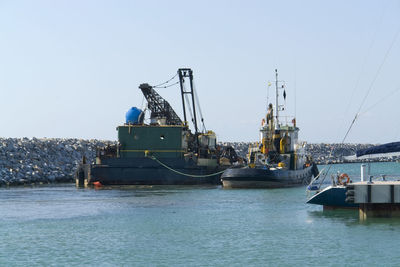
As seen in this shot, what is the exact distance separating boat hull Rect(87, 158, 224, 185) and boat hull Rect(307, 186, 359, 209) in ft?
80.2

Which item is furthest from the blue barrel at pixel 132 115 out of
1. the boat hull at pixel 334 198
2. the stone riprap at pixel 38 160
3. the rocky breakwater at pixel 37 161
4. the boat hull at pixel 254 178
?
the boat hull at pixel 334 198

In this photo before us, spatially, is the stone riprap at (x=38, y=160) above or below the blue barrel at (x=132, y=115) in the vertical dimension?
below

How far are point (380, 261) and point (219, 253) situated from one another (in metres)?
5.94

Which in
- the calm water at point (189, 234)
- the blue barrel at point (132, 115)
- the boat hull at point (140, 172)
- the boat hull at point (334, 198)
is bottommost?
the calm water at point (189, 234)

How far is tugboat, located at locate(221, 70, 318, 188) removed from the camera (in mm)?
54938

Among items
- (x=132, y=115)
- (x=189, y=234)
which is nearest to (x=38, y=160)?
(x=132, y=115)

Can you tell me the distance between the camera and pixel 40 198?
49375 millimetres

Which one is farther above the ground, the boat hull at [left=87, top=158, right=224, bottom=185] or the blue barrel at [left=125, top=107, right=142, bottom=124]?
the blue barrel at [left=125, top=107, right=142, bottom=124]

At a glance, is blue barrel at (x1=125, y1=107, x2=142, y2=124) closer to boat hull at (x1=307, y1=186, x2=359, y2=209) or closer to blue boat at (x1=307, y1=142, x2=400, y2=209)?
blue boat at (x1=307, y1=142, x2=400, y2=209)

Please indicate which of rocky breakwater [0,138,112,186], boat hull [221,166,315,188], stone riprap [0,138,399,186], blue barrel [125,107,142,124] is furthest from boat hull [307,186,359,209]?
rocky breakwater [0,138,112,186]

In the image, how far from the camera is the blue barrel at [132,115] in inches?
2598

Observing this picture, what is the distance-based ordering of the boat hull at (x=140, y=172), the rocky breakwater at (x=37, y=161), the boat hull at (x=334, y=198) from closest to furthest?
1. the boat hull at (x=334, y=198)
2. the boat hull at (x=140, y=172)
3. the rocky breakwater at (x=37, y=161)

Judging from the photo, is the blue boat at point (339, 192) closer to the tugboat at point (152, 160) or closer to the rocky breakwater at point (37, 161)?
the tugboat at point (152, 160)

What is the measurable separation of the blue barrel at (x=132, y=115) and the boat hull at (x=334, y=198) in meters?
32.0
